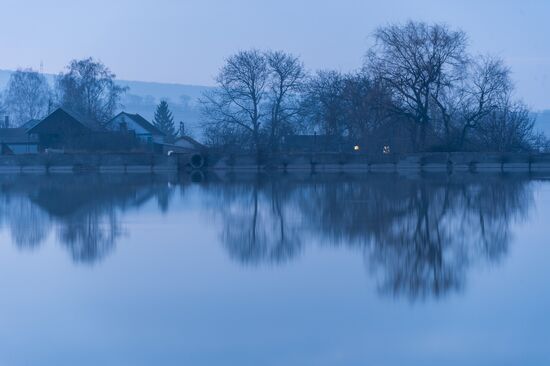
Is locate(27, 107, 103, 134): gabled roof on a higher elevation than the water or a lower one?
higher

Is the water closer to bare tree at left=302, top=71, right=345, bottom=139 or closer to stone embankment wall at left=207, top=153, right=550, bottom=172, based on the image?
stone embankment wall at left=207, top=153, right=550, bottom=172

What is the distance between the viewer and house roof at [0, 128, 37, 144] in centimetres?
6901

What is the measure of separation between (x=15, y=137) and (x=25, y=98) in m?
34.7

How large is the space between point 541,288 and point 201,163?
45.5m

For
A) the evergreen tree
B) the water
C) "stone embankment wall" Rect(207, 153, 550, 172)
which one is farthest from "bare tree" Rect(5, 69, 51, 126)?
the water

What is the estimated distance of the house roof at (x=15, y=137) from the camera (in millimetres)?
69012

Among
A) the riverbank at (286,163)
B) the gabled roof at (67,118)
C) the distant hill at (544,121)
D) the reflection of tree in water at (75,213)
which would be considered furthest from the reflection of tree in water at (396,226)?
the distant hill at (544,121)

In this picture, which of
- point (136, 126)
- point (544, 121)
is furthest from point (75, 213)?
point (544, 121)

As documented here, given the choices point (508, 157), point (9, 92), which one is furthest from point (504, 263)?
point (9, 92)

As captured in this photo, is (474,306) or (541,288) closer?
(474,306)

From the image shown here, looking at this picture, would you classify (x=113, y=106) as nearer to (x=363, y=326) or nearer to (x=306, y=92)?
(x=306, y=92)

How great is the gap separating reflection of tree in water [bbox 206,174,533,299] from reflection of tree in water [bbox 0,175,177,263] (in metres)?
2.36

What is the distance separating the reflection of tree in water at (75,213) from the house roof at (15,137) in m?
38.3

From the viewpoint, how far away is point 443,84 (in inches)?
1981
